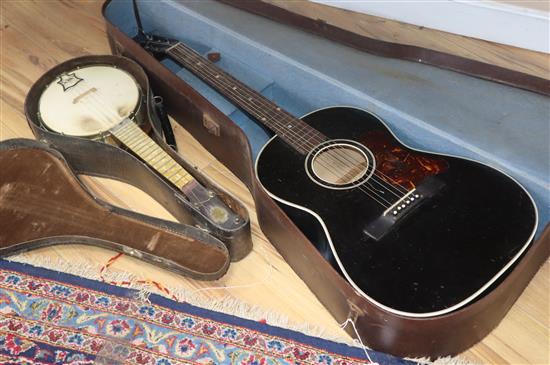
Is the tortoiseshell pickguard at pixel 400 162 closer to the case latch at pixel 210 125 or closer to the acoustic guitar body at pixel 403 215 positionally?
the acoustic guitar body at pixel 403 215

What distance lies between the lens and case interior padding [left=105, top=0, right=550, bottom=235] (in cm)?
128

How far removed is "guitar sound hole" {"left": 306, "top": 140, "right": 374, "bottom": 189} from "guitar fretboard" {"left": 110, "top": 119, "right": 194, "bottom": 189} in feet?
1.01

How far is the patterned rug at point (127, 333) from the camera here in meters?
1.17

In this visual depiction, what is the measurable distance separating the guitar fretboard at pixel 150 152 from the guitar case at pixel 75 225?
0.11 m

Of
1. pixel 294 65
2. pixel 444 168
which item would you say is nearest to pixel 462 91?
pixel 444 168

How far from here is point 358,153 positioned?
1314 millimetres

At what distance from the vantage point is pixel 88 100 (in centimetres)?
151

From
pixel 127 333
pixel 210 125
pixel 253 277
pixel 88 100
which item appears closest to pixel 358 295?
pixel 253 277

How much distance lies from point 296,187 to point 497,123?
0.54 m

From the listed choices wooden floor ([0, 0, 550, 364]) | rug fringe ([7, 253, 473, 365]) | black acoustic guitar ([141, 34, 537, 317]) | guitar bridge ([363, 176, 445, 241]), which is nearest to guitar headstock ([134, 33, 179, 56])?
wooden floor ([0, 0, 550, 364])

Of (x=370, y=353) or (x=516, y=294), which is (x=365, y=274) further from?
(x=516, y=294)

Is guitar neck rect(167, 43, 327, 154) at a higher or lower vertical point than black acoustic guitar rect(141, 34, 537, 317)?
higher

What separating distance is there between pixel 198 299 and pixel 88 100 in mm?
661

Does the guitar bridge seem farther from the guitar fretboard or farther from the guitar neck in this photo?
the guitar fretboard
